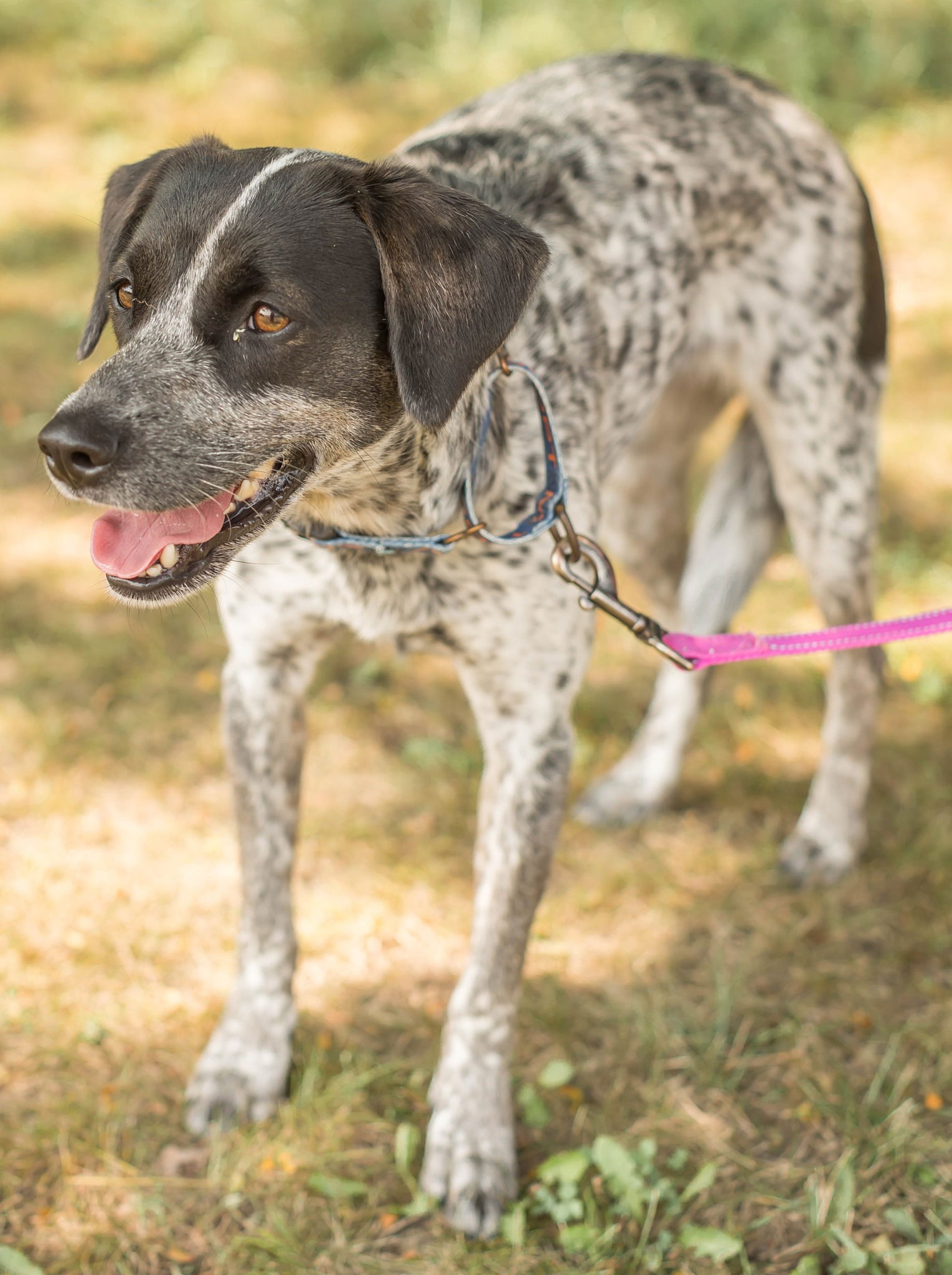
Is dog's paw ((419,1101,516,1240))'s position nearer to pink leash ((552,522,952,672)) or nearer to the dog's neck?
pink leash ((552,522,952,672))

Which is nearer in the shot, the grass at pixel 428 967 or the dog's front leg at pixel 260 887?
the grass at pixel 428 967

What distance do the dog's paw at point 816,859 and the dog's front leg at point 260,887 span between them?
1463 mm

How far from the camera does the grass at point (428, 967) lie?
241 cm

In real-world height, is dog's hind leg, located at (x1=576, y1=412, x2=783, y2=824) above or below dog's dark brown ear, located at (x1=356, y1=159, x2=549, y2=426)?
below

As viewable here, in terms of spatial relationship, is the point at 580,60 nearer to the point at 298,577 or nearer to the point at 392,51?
the point at 298,577

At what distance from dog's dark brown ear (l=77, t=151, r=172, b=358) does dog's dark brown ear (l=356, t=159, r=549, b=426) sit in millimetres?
471

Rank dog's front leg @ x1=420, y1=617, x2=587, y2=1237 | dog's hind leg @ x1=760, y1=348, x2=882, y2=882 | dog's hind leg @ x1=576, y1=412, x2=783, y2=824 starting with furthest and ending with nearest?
Result: dog's hind leg @ x1=576, y1=412, x2=783, y2=824 → dog's hind leg @ x1=760, y1=348, x2=882, y2=882 → dog's front leg @ x1=420, y1=617, x2=587, y2=1237

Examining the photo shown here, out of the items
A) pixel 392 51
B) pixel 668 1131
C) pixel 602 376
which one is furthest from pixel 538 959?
pixel 392 51

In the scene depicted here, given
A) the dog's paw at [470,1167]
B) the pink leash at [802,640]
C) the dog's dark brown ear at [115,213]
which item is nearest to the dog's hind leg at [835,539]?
the pink leash at [802,640]

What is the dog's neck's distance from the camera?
2229 millimetres

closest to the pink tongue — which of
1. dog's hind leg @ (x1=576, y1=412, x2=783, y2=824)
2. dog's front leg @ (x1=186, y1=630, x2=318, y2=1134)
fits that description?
dog's front leg @ (x1=186, y1=630, x2=318, y2=1134)

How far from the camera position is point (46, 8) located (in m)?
9.30

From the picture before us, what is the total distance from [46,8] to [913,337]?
23.2 ft

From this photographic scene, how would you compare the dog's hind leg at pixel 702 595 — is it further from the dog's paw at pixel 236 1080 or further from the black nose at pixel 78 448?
the black nose at pixel 78 448
